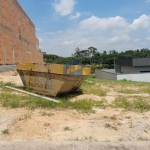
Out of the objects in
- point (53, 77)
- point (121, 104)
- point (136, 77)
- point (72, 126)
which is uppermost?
point (53, 77)

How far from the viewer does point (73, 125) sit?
4.00m

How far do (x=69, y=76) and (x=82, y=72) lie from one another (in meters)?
0.55

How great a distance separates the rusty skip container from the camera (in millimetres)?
6020

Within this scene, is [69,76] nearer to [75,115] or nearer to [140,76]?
[75,115]

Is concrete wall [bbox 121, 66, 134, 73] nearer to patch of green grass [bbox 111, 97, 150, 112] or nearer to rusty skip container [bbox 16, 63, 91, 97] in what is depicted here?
rusty skip container [bbox 16, 63, 91, 97]

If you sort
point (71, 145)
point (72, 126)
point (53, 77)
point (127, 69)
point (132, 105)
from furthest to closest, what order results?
point (127, 69) → point (53, 77) → point (132, 105) → point (72, 126) → point (71, 145)

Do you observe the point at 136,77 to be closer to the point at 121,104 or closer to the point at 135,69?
the point at 135,69

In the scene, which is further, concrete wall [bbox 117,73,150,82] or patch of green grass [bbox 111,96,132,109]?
concrete wall [bbox 117,73,150,82]

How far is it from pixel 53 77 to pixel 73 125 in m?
2.52

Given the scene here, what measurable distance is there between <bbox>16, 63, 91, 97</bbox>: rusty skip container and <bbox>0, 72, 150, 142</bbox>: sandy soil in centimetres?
127

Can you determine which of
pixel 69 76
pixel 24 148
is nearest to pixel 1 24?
pixel 69 76

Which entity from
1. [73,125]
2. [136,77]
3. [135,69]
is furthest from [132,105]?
[135,69]

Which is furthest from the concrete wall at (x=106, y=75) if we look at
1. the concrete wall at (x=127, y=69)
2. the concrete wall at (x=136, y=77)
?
the concrete wall at (x=127, y=69)

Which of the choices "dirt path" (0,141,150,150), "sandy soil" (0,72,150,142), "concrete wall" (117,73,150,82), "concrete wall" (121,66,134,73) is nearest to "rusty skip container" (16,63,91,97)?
"sandy soil" (0,72,150,142)
